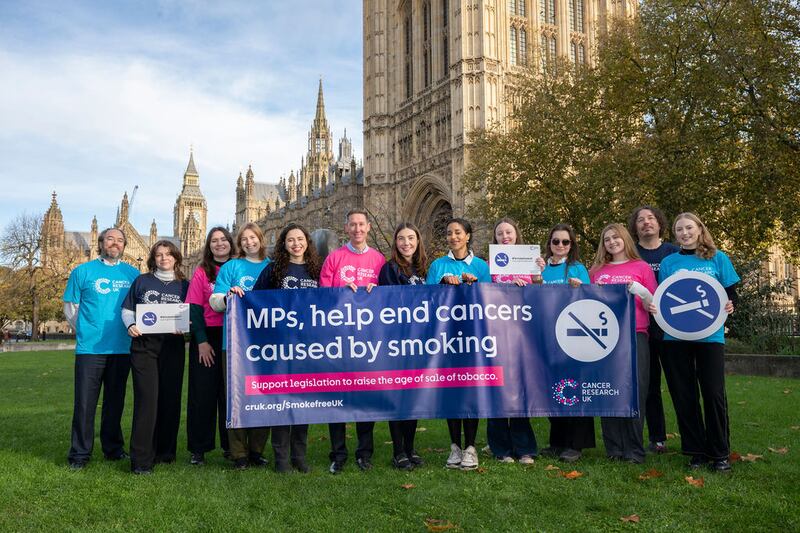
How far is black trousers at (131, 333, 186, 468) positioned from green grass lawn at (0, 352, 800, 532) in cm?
25

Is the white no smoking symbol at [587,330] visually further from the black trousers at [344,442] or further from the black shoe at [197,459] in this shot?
the black shoe at [197,459]

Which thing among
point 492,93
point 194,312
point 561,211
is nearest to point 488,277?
point 194,312

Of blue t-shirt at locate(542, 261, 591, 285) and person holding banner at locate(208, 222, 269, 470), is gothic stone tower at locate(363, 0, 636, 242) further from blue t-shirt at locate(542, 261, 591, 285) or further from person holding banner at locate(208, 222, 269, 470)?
person holding banner at locate(208, 222, 269, 470)

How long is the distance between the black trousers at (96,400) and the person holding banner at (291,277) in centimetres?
164

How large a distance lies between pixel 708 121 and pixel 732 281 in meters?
13.3

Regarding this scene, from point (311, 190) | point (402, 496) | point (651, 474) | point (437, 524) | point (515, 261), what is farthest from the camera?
point (311, 190)

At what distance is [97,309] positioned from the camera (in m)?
6.12

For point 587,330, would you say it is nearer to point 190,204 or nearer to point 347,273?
point 347,273

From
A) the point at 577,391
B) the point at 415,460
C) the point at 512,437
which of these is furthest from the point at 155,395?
the point at 577,391

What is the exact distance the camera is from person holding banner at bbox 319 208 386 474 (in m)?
5.63

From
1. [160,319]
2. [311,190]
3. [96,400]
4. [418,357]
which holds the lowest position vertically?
[96,400]

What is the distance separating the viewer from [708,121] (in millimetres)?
17172

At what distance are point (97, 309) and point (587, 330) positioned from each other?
14.4 ft

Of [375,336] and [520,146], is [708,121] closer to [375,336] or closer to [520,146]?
[520,146]
